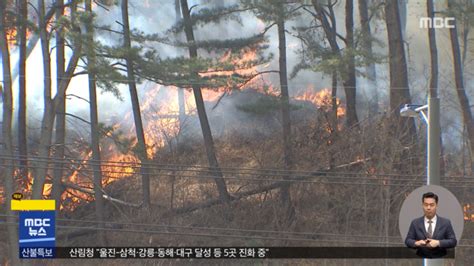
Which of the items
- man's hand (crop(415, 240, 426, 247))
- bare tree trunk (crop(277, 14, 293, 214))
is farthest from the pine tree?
man's hand (crop(415, 240, 426, 247))

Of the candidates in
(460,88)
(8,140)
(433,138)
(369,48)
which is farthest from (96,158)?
(433,138)

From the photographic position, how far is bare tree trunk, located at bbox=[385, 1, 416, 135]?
67.7 feet

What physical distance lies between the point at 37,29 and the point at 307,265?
30.9 feet

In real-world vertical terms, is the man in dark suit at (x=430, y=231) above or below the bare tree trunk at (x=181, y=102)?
below

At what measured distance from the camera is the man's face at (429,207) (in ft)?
26.0

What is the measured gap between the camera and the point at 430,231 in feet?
26.0

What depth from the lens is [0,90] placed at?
2017cm

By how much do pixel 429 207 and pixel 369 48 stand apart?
13306mm

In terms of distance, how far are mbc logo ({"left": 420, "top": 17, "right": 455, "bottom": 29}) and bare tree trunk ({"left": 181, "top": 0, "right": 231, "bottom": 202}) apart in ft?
23.1

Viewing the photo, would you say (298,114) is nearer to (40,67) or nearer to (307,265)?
(307,265)

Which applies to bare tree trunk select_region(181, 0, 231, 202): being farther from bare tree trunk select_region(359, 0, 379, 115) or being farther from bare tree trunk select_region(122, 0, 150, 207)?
bare tree trunk select_region(359, 0, 379, 115)

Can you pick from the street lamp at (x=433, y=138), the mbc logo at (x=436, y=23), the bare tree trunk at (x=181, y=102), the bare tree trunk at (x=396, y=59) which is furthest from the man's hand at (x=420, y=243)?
the bare tree trunk at (x=181, y=102)

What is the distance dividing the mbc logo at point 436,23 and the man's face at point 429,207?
14556 mm

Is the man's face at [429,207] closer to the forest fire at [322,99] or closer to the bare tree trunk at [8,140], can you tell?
the bare tree trunk at [8,140]
